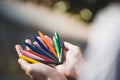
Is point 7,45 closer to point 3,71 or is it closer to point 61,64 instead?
point 3,71

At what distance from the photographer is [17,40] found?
A: 1.79 meters

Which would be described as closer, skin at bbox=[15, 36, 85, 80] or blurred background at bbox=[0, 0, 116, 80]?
skin at bbox=[15, 36, 85, 80]

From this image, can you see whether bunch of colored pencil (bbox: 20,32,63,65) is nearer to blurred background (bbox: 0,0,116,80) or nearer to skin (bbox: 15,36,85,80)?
skin (bbox: 15,36,85,80)

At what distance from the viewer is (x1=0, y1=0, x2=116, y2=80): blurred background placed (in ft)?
5.91

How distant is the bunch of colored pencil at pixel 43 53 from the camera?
2.65ft

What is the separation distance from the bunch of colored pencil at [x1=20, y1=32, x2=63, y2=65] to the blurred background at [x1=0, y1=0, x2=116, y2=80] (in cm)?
91

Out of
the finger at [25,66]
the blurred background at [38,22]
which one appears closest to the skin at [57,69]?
the finger at [25,66]

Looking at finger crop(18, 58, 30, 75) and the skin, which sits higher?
the skin

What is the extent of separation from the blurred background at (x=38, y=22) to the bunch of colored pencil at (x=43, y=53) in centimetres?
91

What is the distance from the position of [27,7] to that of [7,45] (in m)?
0.27

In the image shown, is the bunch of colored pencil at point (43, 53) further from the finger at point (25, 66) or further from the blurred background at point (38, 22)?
the blurred background at point (38, 22)

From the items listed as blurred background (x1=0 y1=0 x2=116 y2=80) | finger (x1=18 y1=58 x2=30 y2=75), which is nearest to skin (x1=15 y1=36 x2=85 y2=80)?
finger (x1=18 y1=58 x2=30 y2=75)

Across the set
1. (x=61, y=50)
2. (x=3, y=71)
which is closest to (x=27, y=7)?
(x=3, y=71)

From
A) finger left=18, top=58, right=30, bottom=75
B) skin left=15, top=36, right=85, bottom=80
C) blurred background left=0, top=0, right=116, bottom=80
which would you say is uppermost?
skin left=15, top=36, right=85, bottom=80
